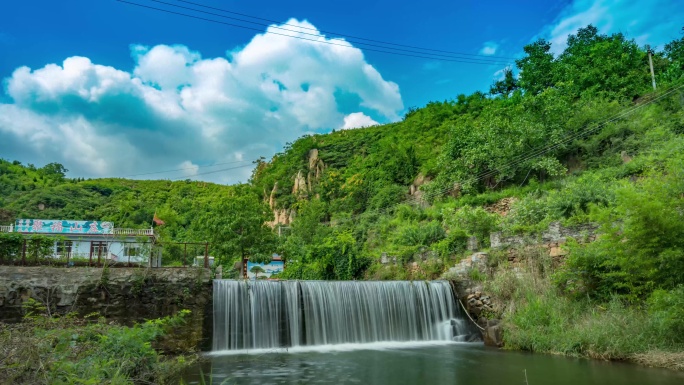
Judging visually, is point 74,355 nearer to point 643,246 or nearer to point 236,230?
point 643,246

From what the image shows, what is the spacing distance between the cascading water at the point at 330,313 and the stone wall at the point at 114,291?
2.05 ft

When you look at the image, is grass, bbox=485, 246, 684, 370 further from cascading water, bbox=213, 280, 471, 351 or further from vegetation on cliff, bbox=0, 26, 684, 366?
cascading water, bbox=213, 280, 471, 351

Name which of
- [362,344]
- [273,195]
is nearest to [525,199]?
[362,344]

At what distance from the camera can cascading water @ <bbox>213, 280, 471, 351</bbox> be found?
13406mm

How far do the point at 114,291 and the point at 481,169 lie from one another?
21.8 metres

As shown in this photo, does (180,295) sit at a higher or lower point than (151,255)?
lower

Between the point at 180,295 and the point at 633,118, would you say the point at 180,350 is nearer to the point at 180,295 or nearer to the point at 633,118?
the point at 180,295

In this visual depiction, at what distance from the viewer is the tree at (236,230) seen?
92.2 feet

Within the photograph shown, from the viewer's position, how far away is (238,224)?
28297 millimetres

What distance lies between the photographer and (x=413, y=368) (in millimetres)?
10547

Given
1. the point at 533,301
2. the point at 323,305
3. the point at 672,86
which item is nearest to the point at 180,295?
the point at 323,305

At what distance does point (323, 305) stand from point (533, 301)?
21.3ft

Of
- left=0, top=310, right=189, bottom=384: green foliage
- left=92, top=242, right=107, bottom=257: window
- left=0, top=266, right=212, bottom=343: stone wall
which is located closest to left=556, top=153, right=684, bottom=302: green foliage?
left=0, top=310, right=189, bottom=384: green foliage

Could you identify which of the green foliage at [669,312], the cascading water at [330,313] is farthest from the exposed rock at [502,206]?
the green foliage at [669,312]
